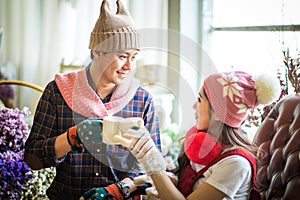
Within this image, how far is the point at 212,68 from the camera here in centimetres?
163

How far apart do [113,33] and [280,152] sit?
24.1 inches

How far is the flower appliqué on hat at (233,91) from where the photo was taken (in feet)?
4.78

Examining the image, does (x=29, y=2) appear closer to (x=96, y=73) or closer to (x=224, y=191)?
(x=96, y=73)

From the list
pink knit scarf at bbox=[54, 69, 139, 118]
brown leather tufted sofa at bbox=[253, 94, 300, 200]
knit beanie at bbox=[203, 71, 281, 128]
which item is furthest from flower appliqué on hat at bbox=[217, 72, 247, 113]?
pink knit scarf at bbox=[54, 69, 139, 118]

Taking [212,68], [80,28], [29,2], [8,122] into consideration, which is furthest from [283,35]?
[29,2]

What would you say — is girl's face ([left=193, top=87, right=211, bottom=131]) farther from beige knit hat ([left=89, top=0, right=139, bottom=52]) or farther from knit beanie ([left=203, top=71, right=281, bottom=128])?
beige knit hat ([left=89, top=0, right=139, bottom=52])

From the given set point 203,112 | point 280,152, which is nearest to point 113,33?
point 203,112

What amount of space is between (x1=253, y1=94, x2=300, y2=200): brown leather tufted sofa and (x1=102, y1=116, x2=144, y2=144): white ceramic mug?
45 cm

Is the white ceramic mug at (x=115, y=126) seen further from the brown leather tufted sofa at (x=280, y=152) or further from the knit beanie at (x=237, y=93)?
the brown leather tufted sofa at (x=280, y=152)

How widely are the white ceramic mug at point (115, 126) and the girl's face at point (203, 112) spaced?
0.62 ft

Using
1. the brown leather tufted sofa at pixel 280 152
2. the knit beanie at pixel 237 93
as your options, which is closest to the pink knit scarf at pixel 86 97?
the knit beanie at pixel 237 93

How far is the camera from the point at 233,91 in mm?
1458

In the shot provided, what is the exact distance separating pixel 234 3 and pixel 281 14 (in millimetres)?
451

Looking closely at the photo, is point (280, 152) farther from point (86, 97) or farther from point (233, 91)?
point (86, 97)
